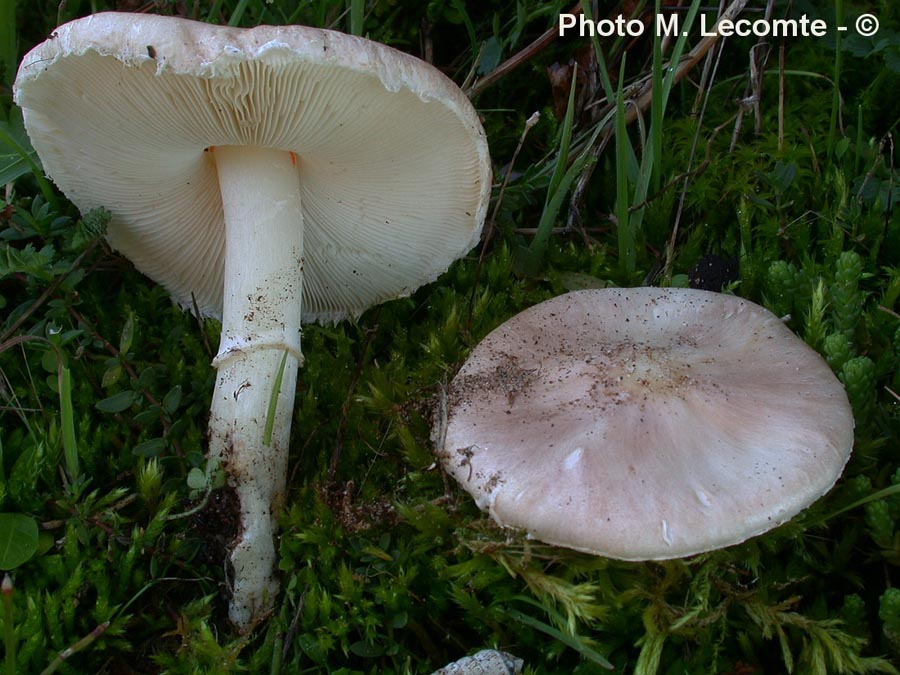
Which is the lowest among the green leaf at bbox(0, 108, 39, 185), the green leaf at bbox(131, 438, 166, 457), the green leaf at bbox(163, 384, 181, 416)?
the green leaf at bbox(131, 438, 166, 457)

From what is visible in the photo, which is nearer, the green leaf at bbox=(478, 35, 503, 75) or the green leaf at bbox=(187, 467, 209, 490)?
the green leaf at bbox=(187, 467, 209, 490)

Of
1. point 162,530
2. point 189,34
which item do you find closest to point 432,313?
point 162,530

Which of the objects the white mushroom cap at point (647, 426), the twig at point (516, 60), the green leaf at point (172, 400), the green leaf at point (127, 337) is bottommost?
the green leaf at point (172, 400)

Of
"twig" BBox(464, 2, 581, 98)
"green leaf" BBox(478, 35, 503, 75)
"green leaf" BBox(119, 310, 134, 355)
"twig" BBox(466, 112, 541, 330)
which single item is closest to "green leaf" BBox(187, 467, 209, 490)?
"green leaf" BBox(119, 310, 134, 355)

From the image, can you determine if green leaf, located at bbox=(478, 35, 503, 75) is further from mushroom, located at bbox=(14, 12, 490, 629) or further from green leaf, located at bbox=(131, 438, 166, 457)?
green leaf, located at bbox=(131, 438, 166, 457)

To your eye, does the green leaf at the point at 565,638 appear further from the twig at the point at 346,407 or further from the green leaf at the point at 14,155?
the green leaf at the point at 14,155

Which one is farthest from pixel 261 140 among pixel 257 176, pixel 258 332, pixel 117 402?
pixel 117 402

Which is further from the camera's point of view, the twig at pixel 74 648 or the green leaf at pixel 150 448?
the green leaf at pixel 150 448

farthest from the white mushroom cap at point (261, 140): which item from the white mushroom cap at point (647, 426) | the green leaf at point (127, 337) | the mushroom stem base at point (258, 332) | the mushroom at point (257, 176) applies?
the white mushroom cap at point (647, 426)
